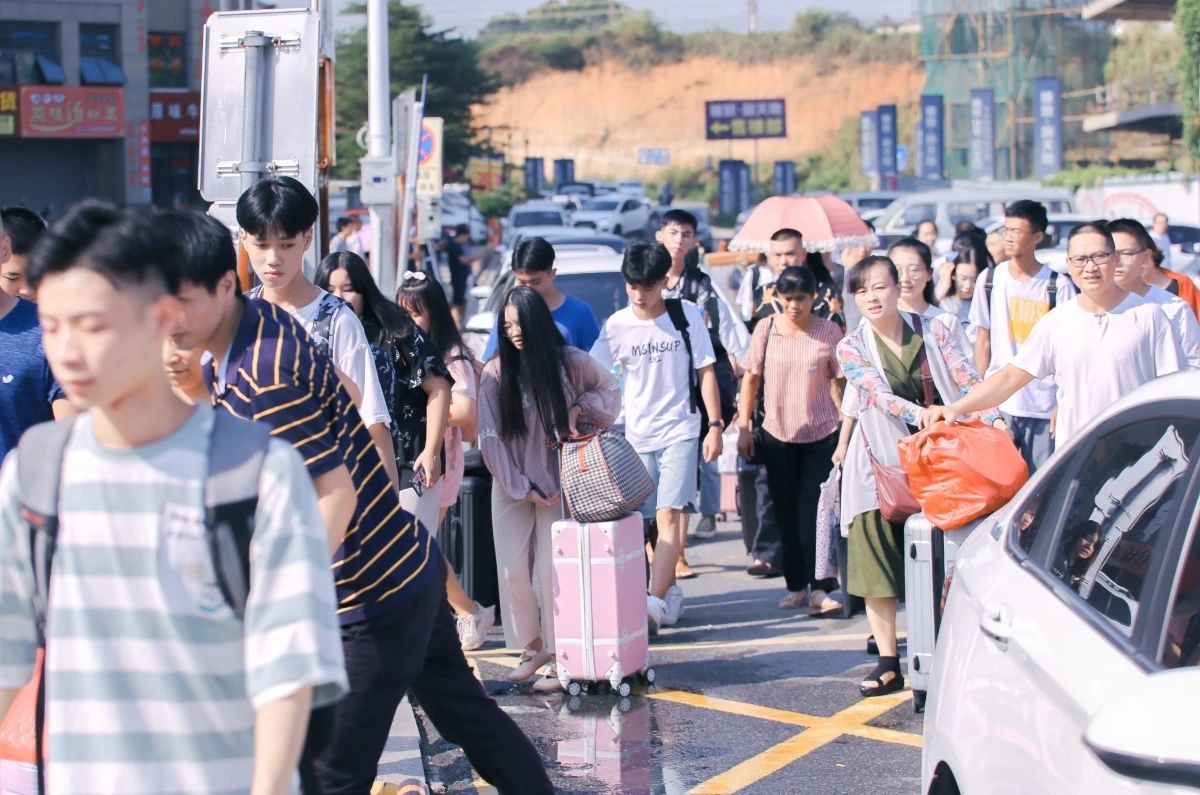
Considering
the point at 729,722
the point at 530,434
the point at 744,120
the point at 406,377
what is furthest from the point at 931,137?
the point at 406,377

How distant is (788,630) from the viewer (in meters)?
7.91

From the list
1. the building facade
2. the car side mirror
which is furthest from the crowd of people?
the building facade

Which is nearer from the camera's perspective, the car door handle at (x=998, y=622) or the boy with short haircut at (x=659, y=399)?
the car door handle at (x=998, y=622)

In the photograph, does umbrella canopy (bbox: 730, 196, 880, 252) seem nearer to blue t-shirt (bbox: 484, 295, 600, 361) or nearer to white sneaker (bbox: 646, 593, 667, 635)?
blue t-shirt (bbox: 484, 295, 600, 361)

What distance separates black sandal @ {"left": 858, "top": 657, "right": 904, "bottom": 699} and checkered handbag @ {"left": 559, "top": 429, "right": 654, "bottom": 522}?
1.21 meters

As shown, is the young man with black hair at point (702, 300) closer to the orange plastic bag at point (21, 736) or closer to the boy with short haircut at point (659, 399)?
the boy with short haircut at point (659, 399)

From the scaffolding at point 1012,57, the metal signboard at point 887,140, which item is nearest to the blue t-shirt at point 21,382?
the metal signboard at point 887,140

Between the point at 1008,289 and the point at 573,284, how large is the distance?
4260 mm

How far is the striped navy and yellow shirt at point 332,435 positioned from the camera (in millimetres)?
3389

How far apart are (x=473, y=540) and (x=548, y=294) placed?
4.08 ft

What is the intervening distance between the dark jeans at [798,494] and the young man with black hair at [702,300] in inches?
20.8

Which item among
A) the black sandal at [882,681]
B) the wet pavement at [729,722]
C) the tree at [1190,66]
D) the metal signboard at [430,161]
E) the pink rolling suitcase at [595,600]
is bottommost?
the wet pavement at [729,722]

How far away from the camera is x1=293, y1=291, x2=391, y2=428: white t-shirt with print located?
4625 millimetres

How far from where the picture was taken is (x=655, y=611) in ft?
25.6
